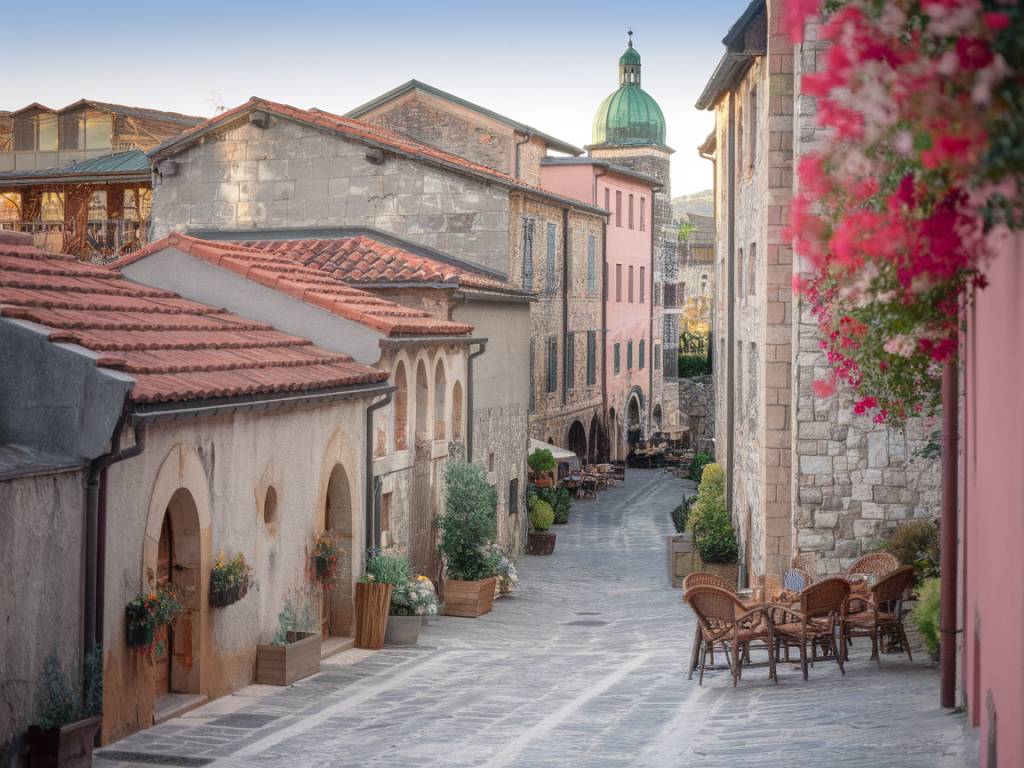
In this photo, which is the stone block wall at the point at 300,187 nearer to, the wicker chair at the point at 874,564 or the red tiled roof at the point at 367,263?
the red tiled roof at the point at 367,263

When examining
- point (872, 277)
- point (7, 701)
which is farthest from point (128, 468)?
point (872, 277)

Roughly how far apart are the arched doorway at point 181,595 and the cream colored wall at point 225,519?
0.02 m

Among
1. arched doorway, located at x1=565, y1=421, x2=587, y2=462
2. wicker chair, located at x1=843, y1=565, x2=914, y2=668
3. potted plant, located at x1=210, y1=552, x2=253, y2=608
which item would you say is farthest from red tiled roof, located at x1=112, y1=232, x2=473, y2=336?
arched doorway, located at x1=565, y1=421, x2=587, y2=462

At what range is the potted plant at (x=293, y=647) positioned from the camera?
1350 centimetres

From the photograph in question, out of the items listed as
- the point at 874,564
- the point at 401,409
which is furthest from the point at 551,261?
the point at 874,564

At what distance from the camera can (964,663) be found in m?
9.65

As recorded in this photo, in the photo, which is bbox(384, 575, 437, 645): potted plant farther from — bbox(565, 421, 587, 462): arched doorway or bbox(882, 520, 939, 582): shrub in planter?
bbox(565, 421, 587, 462): arched doorway

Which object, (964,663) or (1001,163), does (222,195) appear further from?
(1001,163)

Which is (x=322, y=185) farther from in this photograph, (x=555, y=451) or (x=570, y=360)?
(x=570, y=360)

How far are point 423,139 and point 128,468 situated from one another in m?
28.2

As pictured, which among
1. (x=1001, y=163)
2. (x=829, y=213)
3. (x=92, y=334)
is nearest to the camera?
(x=1001, y=163)

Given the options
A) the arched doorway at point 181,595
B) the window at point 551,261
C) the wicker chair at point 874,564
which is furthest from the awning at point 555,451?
the arched doorway at point 181,595

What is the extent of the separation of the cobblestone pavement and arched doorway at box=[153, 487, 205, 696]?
15.2 inches

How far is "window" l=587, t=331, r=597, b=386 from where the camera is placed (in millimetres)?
44250
